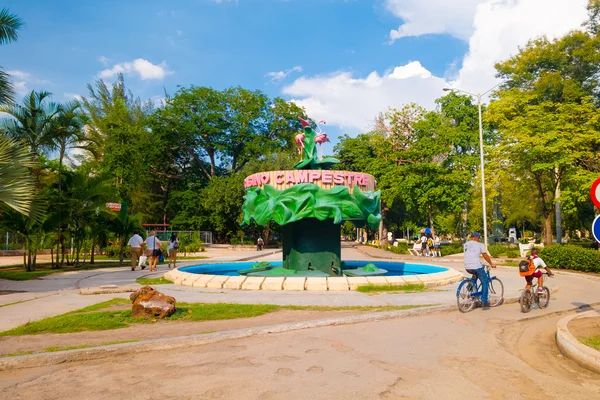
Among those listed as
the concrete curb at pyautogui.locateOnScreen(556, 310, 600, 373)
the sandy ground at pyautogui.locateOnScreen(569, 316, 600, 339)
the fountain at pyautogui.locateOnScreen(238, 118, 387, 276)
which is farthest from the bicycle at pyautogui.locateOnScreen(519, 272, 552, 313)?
the fountain at pyautogui.locateOnScreen(238, 118, 387, 276)

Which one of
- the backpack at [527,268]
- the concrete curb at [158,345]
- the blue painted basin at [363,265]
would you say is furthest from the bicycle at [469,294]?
the blue painted basin at [363,265]

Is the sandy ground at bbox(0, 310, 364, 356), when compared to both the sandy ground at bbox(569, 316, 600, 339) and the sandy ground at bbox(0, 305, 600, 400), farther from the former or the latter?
the sandy ground at bbox(569, 316, 600, 339)

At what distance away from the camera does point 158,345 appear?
258 inches

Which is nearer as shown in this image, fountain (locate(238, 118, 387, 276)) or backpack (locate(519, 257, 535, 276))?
backpack (locate(519, 257, 535, 276))

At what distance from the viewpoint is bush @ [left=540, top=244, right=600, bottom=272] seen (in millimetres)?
19641

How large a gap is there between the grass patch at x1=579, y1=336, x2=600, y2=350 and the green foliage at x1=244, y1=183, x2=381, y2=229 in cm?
874

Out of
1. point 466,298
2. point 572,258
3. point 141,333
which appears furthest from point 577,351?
point 572,258

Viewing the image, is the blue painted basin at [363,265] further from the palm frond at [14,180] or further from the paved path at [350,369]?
the paved path at [350,369]

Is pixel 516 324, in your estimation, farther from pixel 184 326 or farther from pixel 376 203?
pixel 376 203

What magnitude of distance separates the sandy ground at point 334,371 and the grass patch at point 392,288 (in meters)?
5.16

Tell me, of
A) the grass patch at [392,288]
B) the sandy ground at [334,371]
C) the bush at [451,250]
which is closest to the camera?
the sandy ground at [334,371]

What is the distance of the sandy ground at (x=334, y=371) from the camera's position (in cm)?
480

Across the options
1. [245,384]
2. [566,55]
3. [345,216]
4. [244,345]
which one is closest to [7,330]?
[244,345]

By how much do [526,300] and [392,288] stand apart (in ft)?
13.3
